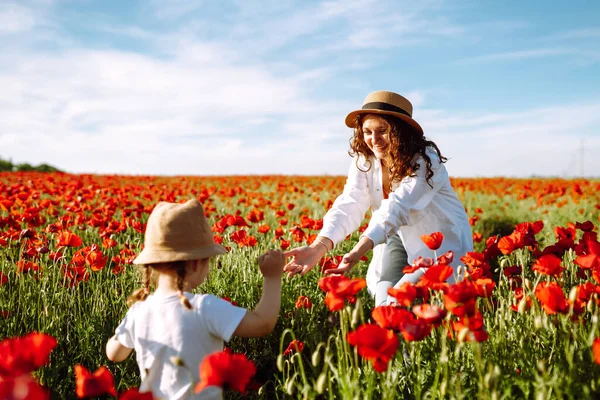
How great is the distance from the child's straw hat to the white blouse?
1.26m

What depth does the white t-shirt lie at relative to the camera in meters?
1.56

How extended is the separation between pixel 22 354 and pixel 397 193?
2.06 metres

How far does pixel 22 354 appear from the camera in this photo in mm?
1175

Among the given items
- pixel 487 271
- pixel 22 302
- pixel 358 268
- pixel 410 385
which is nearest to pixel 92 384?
pixel 410 385

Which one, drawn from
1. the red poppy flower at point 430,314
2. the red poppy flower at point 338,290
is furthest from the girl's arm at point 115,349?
the red poppy flower at point 430,314

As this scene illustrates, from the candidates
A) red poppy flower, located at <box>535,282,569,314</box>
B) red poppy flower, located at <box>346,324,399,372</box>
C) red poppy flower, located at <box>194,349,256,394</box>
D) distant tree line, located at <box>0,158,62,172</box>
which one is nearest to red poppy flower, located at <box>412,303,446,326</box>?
red poppy flower, located at <box>346,324,399,372</box>

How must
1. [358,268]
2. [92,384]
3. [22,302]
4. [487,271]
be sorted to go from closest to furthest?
1. [92,384]
2. [487,271]
3. [22,302]
4. [358,268]

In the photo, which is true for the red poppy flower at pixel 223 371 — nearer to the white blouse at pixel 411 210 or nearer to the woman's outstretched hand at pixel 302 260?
the woman's outstretched hand at pixel 302 260

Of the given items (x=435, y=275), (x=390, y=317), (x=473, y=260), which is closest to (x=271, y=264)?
(x=390, y=317)

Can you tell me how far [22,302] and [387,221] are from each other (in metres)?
2.15

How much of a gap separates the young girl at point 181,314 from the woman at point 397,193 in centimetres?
109

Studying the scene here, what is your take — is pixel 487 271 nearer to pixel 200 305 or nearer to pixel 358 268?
pixel 200 305

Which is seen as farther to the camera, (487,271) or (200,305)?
(487,271)

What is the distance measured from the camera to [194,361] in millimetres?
1576
